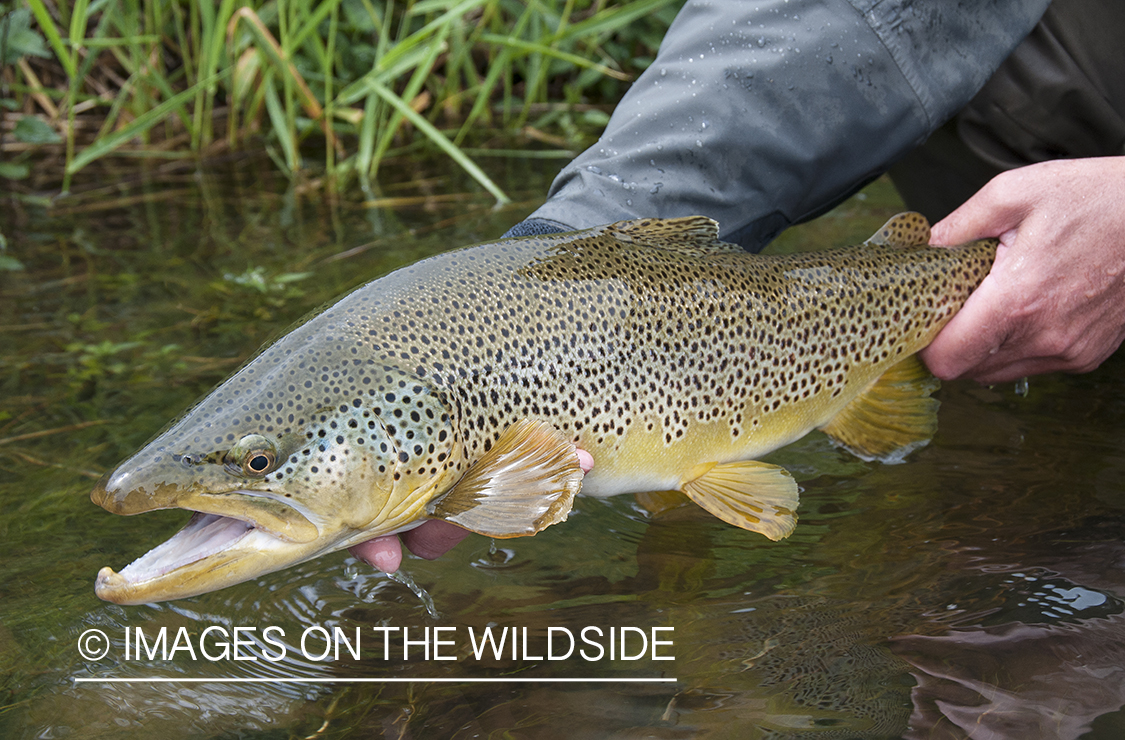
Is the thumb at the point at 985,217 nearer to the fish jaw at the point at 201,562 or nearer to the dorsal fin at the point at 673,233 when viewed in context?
the dorsal fin at the point at 673,233

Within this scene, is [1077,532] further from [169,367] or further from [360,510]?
[169,367]

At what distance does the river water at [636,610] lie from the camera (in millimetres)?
2039

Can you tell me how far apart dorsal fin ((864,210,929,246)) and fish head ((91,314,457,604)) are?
1.39 meters

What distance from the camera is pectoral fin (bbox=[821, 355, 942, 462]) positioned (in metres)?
2.75

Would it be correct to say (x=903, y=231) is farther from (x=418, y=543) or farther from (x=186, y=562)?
(x=186, y=562)

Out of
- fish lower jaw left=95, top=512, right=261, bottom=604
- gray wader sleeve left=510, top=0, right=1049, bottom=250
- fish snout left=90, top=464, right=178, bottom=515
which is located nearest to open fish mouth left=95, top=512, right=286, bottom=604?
fish lower jaw left=95, top=512, right=261, bottom=604

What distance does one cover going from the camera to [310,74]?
5445 millimetres

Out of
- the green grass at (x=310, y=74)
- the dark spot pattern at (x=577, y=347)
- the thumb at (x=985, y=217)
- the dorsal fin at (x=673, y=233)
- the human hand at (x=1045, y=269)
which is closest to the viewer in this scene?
the dark spot pattern at (x=577, y=347)

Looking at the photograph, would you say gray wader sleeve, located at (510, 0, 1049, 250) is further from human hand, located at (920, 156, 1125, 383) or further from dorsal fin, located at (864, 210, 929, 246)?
human hand, located at (920, 156, 1125, 383)

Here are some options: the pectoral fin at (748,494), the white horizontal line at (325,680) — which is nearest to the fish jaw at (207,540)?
the white horizontal line at (325,680)

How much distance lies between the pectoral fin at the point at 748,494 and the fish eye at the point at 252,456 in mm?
992

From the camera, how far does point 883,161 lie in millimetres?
2883

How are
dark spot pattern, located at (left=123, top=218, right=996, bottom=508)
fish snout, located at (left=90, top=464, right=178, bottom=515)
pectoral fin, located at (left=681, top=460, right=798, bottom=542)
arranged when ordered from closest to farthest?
fish snout, located at (left=90, top=464, right=178, bottom=515), dark spot pattern, located at (left=123, top=218, right=996, bottom=508), pectoral fin, located at (left=681, top=460, right=798, bottom=542)

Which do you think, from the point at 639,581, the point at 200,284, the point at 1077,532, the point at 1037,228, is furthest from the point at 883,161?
the point at 200,284
